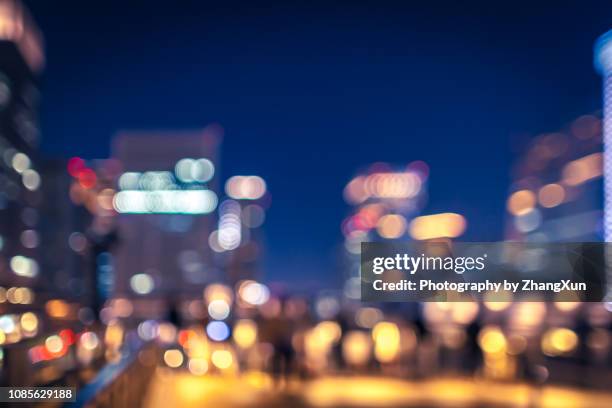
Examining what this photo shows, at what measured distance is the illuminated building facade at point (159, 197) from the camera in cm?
948

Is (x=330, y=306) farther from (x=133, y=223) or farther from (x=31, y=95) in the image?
(x=31, y=95)

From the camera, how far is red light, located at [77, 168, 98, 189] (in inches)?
329

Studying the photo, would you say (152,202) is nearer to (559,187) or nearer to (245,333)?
(245,333)

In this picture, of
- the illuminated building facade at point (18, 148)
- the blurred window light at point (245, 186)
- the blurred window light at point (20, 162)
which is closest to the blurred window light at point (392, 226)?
the blurred window light at point (245, 186)

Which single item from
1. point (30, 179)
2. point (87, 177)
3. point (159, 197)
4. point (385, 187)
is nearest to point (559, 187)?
point (385, 187)

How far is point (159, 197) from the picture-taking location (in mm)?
9305

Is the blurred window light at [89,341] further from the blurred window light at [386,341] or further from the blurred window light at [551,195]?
the blurred window light at [551,195]

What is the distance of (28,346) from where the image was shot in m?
4.18

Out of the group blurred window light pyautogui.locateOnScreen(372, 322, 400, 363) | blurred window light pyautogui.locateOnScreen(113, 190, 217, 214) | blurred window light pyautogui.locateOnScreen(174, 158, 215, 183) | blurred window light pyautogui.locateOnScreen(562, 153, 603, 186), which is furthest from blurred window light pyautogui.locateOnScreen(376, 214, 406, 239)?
blurred window light pyautogui.locateOnScreen(113, 190, 217, 214)

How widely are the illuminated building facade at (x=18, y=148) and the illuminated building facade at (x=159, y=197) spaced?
1694cm

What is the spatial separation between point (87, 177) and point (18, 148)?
125ft

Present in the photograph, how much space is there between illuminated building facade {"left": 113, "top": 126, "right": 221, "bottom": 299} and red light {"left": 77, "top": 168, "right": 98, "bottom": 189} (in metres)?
0.70

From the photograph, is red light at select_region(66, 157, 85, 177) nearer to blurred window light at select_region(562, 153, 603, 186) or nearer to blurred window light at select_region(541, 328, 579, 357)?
blurred window light at select_region(541, 328, 579, 357)

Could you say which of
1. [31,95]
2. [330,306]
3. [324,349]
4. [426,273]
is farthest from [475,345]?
[31,95]
